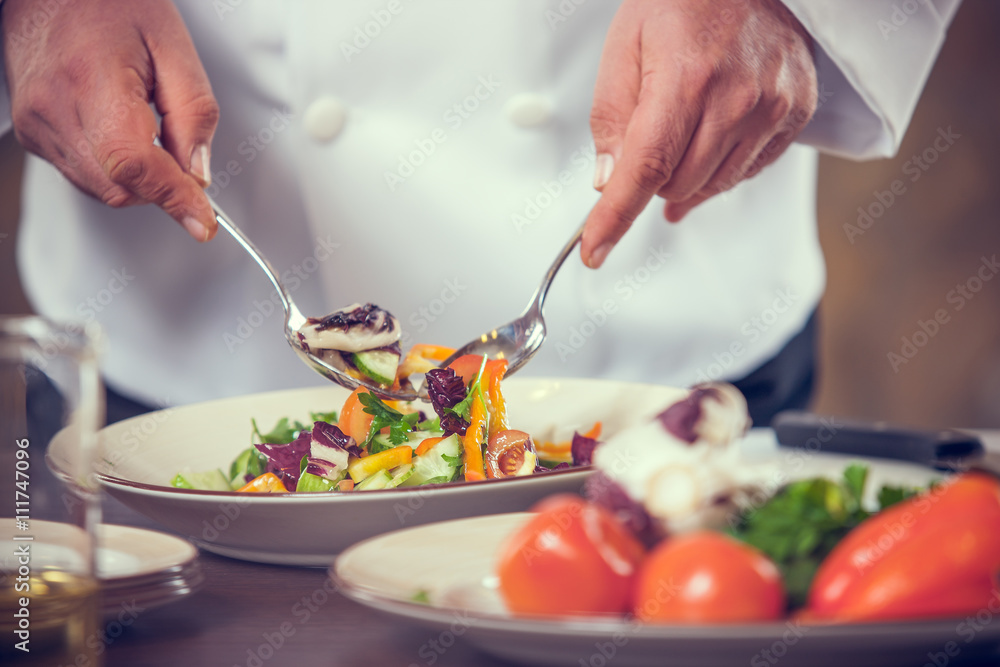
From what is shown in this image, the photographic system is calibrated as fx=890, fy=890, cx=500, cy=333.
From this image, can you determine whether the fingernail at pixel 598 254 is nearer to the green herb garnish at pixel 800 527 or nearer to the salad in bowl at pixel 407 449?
the salad in bowl at pixel 407 449

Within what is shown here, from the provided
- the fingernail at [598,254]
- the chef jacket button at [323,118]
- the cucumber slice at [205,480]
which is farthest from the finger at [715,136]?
the cucumber slice at [205,480]

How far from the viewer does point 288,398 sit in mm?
1234

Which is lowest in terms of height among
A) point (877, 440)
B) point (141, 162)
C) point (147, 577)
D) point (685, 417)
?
point (877, 440)

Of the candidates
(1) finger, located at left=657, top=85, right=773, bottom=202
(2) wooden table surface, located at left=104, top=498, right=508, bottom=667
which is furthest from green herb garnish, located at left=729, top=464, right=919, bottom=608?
(1) finger, located at left=657, top=85, right=773, bottom=202

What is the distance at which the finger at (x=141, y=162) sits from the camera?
1.11 meters

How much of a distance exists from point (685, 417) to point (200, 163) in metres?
0.88

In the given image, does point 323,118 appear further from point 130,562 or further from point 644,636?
point 644,636

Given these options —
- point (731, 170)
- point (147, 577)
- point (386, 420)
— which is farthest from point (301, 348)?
point (731, 170)

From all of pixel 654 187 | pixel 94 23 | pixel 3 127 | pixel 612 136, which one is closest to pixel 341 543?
pixel 654 187

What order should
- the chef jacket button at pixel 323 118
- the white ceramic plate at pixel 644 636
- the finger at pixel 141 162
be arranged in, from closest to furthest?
the white ceramic plate at pixel 644 636 → the finger at pixel 141 162 → the chef jacket button at pixel 323 118

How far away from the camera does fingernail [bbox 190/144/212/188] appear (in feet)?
3.98

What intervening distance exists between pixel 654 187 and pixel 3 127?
110 cm

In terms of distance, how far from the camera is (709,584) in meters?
0.47

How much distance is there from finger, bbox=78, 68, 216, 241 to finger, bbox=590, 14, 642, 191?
0.55 metres
